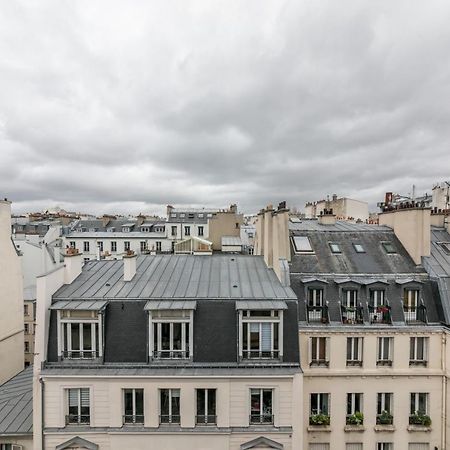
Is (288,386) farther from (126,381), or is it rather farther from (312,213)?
(312,213)

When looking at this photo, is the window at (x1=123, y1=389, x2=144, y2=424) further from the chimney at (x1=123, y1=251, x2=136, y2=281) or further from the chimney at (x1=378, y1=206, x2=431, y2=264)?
the chimney at (x1=378, y1=206, x2=431, y2=264)

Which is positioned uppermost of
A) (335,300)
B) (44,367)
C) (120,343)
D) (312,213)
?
(312,213)

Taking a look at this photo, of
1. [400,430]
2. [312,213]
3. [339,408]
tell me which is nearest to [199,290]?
[339,408]

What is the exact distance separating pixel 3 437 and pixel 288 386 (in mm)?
11733

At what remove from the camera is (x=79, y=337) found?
12.8m

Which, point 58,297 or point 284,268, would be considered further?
point 284,268

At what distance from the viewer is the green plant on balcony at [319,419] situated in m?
14.3

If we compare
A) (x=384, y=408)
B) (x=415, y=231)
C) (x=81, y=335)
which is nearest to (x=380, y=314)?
(x=384, y=408)

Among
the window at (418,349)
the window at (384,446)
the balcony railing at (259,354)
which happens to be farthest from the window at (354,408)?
the balcony railing at (259,354)

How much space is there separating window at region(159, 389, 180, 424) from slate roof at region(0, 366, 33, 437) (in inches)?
220

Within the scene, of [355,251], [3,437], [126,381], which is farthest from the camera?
[355,251]

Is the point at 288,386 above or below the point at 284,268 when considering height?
below

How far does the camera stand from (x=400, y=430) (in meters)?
14.4

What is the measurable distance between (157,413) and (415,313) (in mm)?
12224
